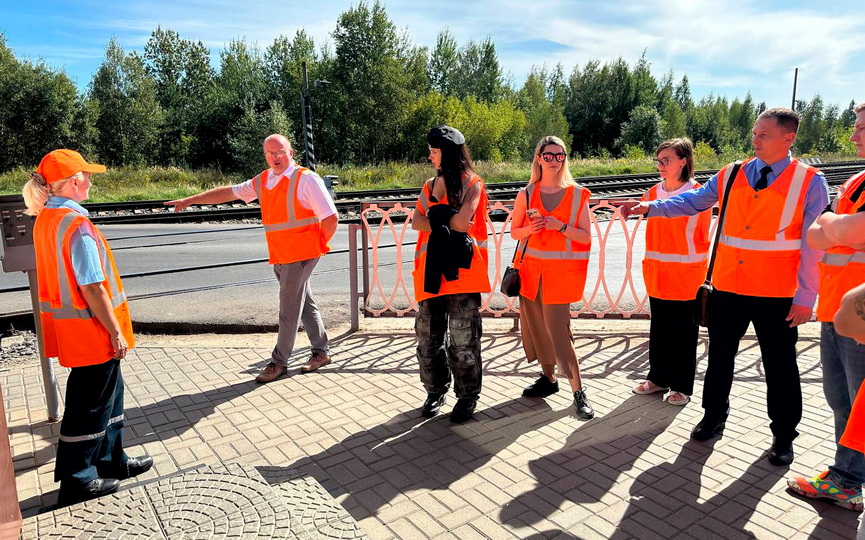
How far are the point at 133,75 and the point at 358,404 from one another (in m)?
45.9

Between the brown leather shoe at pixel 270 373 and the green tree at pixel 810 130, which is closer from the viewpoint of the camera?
the brown leather shoe at pixel 270 373

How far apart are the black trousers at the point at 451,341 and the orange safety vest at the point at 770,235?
1.56 m

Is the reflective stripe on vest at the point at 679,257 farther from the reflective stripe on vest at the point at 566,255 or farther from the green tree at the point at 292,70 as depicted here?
the green tree at the point at 292,70

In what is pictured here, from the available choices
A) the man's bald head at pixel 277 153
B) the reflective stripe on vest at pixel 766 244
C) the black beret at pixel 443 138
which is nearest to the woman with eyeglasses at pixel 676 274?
the reflective stripe on vest at pixel 766 244

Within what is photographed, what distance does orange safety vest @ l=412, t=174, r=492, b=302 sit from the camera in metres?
3.85

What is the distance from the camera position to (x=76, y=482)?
307 cm

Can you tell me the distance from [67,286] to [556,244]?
9.34 feet

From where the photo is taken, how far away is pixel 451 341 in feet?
13.1

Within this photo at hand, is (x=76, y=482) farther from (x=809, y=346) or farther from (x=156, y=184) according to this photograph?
(x=156, y=184)

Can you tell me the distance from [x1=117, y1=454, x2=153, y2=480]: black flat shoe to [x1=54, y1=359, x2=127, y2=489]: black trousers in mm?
194

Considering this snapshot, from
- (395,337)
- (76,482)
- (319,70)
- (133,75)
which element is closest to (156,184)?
(133,75)

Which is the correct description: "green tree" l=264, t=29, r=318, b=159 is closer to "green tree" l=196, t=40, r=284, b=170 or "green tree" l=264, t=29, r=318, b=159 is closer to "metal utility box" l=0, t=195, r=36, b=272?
"green tree" l=196, t=40, r=284, b=170

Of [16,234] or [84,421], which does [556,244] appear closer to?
[84,421]

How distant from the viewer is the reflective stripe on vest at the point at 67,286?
2932 mm
